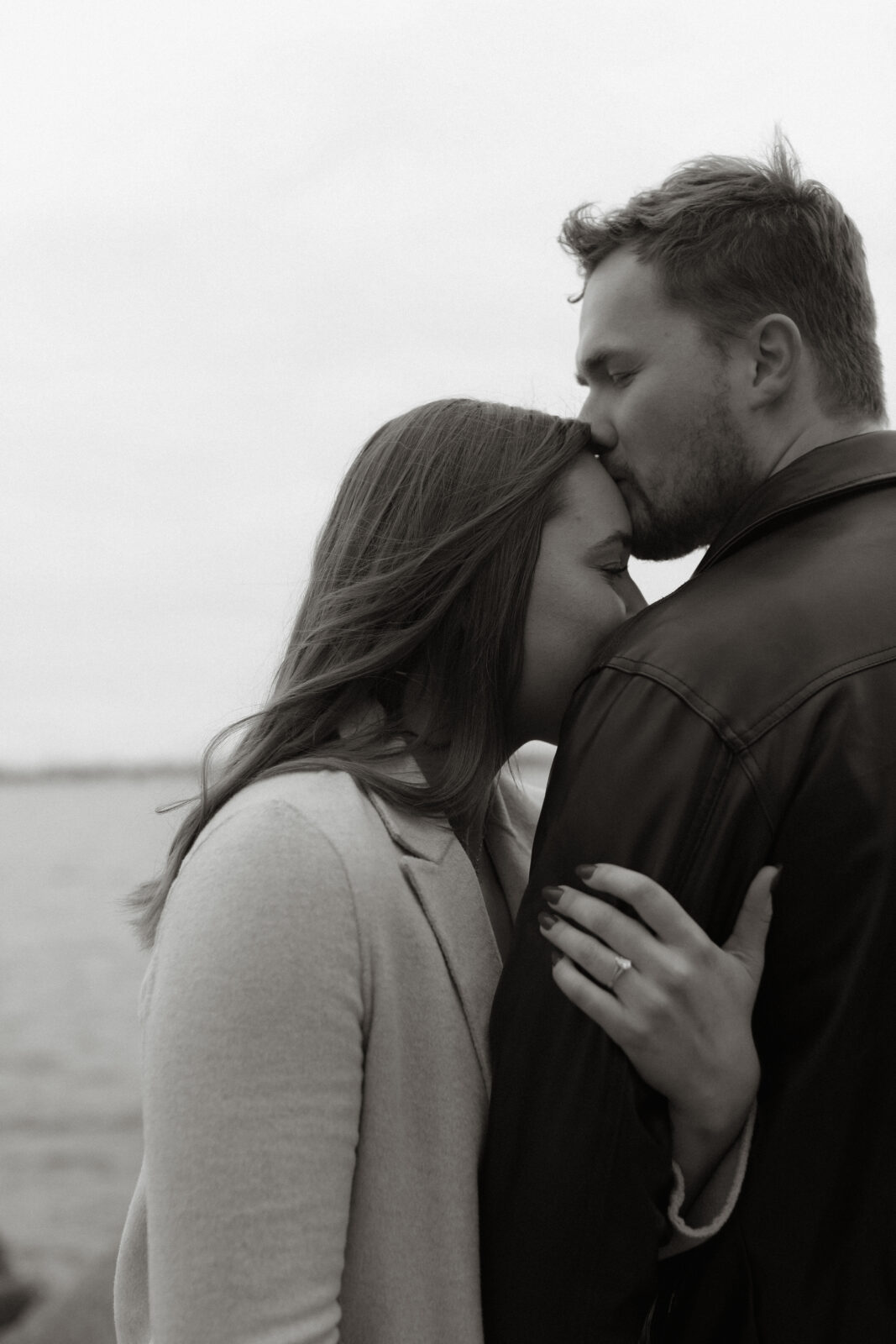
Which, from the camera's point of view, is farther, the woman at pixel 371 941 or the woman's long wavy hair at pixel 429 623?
the woman's long wavy hair at pixel 429 623

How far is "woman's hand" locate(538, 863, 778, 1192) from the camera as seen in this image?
1729 mm

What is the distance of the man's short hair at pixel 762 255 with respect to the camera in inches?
96.4

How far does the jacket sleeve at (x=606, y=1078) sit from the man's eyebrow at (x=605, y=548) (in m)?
0.53

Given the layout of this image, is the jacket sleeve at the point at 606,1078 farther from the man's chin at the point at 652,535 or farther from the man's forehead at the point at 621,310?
the man's forehead at the point at 621,310

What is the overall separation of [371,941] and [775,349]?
1262 millimetres

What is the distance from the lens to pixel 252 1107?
177 centimetres

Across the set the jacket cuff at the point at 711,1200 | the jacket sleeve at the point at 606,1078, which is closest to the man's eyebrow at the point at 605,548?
the jacket sleeve at the point at 606,1078

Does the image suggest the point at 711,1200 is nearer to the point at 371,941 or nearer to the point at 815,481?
the point at 371,941

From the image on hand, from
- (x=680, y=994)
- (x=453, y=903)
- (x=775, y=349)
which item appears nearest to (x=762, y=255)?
(x=775, y=349)

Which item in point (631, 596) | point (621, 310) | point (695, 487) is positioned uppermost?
point (621, 310)

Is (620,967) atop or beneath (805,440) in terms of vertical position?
beneath

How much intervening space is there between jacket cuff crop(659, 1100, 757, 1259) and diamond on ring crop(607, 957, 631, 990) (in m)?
0.25

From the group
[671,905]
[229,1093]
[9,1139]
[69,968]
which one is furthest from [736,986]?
[69,968]

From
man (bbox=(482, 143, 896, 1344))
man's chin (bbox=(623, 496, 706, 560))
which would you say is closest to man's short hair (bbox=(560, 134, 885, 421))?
man's chin (bbox=(623, 496, 706, 560))
